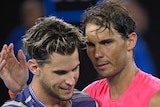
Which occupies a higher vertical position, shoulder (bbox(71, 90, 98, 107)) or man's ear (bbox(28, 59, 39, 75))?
man's ear (bbox(28, 59, 39, 75))

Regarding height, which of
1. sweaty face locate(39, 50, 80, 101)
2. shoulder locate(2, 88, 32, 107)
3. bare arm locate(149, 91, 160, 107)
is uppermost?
sweaty face locate(39, 50, 80, 101)

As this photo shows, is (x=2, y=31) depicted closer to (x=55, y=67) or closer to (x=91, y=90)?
(x=91, y=90)

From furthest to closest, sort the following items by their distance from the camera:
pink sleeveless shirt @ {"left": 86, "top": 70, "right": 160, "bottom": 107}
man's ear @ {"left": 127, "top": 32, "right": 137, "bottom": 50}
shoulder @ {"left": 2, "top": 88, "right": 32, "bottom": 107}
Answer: man's ear @ {"left": 127, "top": 32, "right": 137, "bottom": 50}, pink sleeveless shirt @ {"left": 86, "top": 70, "right": 160, "bottom": 107}, shoulder @ {"left": 2, "top": 88, "right": 32, "bottom": 107}

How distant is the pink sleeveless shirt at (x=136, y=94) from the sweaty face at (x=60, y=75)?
29 cm

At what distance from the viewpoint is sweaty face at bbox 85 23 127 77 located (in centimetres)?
231

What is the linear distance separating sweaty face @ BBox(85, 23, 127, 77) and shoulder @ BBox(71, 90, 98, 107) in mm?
130

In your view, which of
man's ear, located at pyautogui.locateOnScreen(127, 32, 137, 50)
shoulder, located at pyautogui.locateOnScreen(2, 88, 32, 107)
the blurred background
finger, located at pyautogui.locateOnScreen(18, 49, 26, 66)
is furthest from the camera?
the blurred background

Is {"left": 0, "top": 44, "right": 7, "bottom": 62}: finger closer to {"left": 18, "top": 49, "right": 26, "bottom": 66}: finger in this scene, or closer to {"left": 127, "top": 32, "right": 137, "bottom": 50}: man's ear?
{"left": 18, "top": 49, "right": 26, "bottom": 66}: finger

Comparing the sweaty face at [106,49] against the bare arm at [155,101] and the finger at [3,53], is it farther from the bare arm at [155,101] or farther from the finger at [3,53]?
the finger at [3,53]

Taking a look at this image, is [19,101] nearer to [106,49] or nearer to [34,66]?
[34,66]

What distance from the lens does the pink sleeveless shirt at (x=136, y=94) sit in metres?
2.28

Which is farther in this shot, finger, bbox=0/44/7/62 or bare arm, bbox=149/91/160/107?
finger, bbox=0/44/7/62

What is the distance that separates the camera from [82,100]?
7.59 ft

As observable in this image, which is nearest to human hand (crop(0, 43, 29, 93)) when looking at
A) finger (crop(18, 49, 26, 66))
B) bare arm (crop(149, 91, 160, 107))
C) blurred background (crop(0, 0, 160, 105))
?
finger (crop(18, 49, 26, 66))
